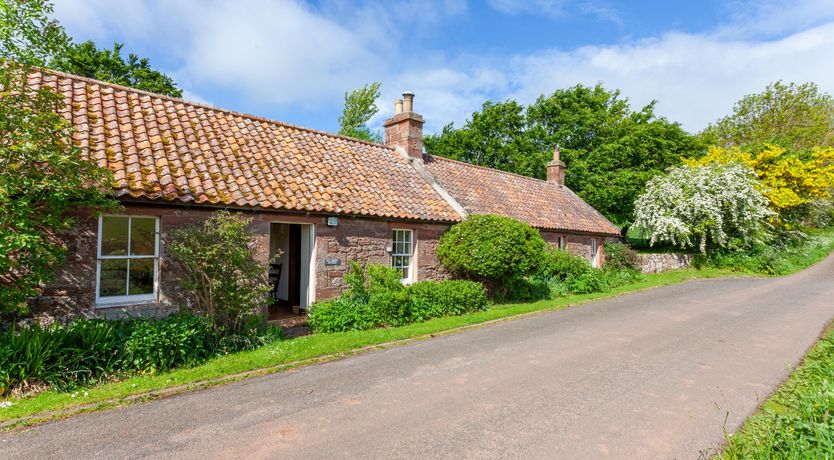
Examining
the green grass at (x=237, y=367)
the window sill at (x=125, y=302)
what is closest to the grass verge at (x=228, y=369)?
the green grass at (x=237, y=367)

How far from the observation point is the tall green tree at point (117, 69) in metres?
23.4

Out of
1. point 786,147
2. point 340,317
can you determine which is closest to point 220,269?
point 340,317

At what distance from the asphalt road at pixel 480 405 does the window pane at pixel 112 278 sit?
3438 millimetres

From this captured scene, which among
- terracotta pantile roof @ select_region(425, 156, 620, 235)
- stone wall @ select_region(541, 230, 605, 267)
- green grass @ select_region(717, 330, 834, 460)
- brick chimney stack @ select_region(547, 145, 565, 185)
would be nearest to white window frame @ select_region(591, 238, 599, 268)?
stone wall @ select_region(541, 230, 605, 267)

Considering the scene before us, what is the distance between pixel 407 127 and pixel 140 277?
10.8m

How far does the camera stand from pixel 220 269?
8.05 meters

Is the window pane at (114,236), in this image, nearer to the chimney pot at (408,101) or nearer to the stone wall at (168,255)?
the stone wall at (168,255)

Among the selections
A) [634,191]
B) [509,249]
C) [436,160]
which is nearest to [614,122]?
[634,191]

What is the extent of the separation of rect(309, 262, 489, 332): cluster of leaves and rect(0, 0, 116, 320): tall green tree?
5.12m

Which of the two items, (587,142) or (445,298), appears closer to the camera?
(445,298)

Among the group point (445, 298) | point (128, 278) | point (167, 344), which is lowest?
point (167, 344)

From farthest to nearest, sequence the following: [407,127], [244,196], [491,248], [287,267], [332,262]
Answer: [407,127], [287,267], [491,248], [332,262], [244,196]

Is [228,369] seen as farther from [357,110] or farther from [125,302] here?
[357,110]

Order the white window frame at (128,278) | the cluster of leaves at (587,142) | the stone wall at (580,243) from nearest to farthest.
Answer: the white window frame at (128,278), the stone wall at (580,243), the cluster of leaves at (587,142)
